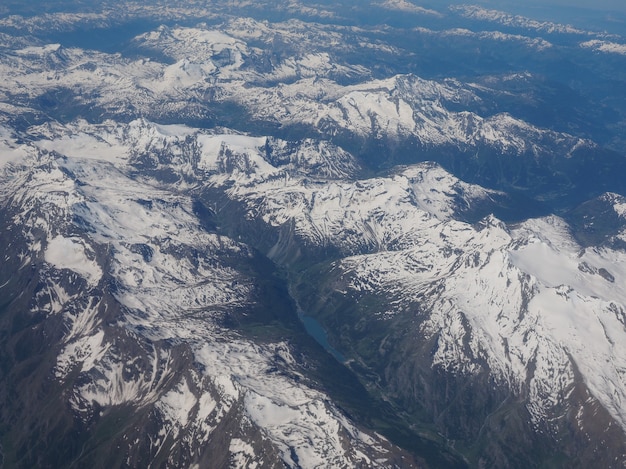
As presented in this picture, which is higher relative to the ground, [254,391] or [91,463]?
[254,391]

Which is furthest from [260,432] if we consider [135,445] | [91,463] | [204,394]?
[91,463]

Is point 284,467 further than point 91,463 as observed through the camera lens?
No

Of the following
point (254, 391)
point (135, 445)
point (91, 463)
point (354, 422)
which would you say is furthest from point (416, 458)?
point (91, 463)

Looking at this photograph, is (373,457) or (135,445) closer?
(373,457)

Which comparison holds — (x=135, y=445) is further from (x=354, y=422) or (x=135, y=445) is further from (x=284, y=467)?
(x=354, y=422)

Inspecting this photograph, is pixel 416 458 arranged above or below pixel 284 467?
below

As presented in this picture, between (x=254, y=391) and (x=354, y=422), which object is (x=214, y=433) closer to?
(x=254, y=391)

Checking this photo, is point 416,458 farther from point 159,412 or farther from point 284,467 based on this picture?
point 159,412
